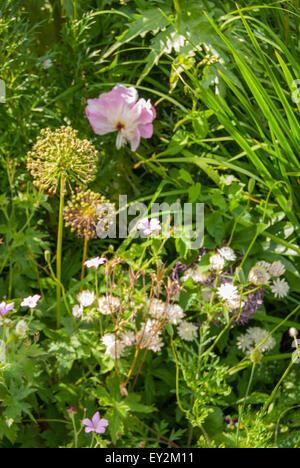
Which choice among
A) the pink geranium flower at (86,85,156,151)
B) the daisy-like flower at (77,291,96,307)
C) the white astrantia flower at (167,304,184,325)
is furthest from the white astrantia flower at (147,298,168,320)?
the pink geranium flower at (86,85,156,151)

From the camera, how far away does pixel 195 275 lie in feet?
4.26

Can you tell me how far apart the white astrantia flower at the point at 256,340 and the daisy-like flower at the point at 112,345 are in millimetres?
309

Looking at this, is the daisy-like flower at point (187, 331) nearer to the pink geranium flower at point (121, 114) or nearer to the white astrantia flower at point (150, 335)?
the white astrantia flower at point (150, 335)

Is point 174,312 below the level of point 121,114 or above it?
below

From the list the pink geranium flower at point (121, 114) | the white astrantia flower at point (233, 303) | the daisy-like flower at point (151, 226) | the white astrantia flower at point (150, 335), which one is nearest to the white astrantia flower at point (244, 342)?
the white astrantia flower at point (233, 303)

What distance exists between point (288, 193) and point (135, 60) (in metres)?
0.60

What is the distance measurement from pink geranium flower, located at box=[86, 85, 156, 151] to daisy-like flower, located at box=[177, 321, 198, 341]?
0.48m

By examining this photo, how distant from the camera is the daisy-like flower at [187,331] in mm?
1231

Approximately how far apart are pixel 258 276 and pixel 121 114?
1.77 ft

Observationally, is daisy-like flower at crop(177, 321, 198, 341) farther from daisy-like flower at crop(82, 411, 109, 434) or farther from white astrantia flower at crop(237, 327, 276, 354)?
daisy-like flower at crop(82, 411, 109, 434)

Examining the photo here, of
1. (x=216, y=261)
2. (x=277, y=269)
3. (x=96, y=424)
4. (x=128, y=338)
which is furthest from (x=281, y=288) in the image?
(x=96, y=424)

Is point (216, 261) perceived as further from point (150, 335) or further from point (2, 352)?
point (2, 352)

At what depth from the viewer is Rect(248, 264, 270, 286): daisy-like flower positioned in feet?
3.80

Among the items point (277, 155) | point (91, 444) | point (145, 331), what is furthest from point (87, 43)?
point (91, 444)
